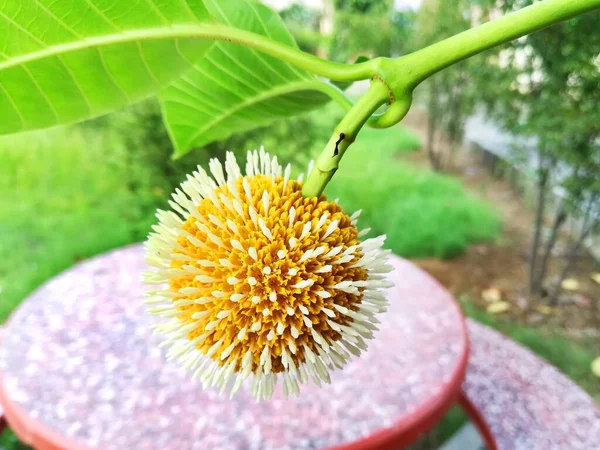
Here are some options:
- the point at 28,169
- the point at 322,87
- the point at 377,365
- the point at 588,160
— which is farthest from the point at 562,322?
the point at 28,169

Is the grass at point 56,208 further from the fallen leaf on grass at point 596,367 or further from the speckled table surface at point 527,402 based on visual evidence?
the fallen leaf on grass at point 596,367

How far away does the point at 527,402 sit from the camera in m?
1.60

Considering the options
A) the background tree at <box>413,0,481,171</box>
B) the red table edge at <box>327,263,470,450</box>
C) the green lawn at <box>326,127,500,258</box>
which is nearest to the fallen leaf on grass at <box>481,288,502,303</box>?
the green lawn at <box>326,127,500,258</box>

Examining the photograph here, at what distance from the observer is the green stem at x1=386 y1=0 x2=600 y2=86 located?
259mm

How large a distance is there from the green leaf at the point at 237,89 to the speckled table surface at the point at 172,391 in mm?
769

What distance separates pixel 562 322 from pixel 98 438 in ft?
7.64

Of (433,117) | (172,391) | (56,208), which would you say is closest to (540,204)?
(172,391)

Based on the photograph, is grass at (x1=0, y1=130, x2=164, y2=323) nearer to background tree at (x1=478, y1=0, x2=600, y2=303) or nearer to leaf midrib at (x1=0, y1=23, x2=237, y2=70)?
background tree at (x1=478, y1=0, x2=600, y2=303)

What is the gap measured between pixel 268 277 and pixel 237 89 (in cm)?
19

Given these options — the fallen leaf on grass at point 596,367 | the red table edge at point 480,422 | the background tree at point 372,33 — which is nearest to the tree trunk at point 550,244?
the fallen leaf on grass at point 596,367

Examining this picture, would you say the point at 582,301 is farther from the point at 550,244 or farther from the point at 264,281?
the point at 264,281

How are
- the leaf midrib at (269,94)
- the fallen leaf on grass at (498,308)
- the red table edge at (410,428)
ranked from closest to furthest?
1. the leaf midrib at (269,94)
2. the red table edge at (410,428)
3. the fallen leaf on grass at (498,308)

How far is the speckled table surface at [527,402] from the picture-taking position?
4.80 ft

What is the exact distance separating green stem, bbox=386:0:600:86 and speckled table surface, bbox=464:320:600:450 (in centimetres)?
141
